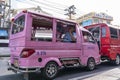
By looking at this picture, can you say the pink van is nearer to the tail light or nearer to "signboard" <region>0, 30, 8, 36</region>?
the tail light

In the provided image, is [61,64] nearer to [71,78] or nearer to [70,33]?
[71,78]

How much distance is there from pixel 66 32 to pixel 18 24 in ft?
7.80

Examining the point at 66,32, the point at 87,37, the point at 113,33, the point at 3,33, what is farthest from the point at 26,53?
the point at 3,33

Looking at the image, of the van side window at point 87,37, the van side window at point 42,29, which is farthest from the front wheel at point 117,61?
the van side window at point 42,29

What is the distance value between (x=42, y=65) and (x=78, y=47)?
250 cm

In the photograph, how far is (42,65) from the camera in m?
7.40

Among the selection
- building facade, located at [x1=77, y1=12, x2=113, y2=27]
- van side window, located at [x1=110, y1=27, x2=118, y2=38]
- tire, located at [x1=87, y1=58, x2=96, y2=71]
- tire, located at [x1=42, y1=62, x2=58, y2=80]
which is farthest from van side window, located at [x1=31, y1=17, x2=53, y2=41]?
building facade, located at [x1=77, y1=12, x2=113, y2=27]

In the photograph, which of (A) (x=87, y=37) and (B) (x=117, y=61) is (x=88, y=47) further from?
(B) (x=117, y=61)

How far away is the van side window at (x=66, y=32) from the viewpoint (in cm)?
850

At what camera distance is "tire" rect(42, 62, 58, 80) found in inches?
296

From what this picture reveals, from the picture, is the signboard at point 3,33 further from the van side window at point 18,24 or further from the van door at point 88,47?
the van door at point 88,47

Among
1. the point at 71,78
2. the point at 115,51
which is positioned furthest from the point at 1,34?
the point at 71,78

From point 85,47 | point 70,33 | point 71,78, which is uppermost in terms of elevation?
point 70,33

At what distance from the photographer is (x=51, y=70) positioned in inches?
305
